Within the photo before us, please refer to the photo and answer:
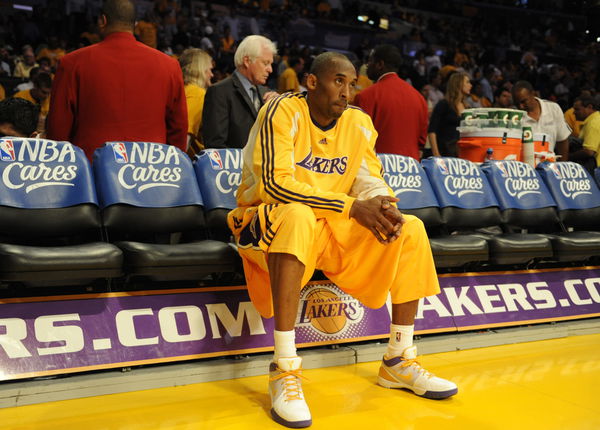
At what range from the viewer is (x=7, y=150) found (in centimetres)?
293

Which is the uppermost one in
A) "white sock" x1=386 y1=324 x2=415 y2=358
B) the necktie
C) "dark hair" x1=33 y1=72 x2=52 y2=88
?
"dark hair" x1=33 y1=72 x2=52 y2=88

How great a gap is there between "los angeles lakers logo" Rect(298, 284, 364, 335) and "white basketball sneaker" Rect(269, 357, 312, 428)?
622 millimetres

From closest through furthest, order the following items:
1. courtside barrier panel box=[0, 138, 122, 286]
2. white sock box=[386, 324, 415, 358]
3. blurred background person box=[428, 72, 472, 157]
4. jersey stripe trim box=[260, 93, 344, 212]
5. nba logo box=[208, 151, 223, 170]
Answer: jersey stripe trim box=[260, 93, 344, 212], white sock box=[386, 324, 415, 358], courtside barrier panel box=[0, 138, 122, 286], nba logo box=[208, 151, 223, 170], blurred background person box=[428, 72, 472, 157]

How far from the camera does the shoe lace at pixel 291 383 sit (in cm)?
234

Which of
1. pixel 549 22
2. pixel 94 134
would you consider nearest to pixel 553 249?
pixel 94 134

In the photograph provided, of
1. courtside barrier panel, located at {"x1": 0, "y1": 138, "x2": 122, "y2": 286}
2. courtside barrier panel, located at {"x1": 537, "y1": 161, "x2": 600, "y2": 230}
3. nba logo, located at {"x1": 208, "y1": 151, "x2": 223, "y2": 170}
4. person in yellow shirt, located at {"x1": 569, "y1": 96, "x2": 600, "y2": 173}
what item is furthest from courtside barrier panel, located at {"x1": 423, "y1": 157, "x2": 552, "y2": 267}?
person in yellow shirt, located at {"x1": 569, "y1": 96, "x2": 600, "y2": 173}

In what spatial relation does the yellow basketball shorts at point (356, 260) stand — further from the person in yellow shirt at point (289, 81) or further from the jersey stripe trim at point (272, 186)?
the person in yellow shirt at point (289, 81)

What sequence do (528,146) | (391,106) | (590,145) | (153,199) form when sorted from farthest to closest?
1. (590,145)
2. (528,146)
3. (391,106)
4. (153,199)

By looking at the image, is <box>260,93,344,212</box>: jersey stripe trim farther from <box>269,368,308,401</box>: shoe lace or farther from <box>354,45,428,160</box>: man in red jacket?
<box>354,45,428,160</box>: man in red jacket

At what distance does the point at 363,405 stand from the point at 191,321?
0.84 m

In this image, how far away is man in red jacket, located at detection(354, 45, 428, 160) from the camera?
15.4ft

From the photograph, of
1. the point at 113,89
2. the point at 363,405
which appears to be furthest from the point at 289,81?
the point at 363,405

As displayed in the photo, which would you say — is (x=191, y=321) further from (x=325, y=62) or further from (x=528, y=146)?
(x=528, y=146)

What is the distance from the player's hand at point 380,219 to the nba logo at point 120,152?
125 centimetres
